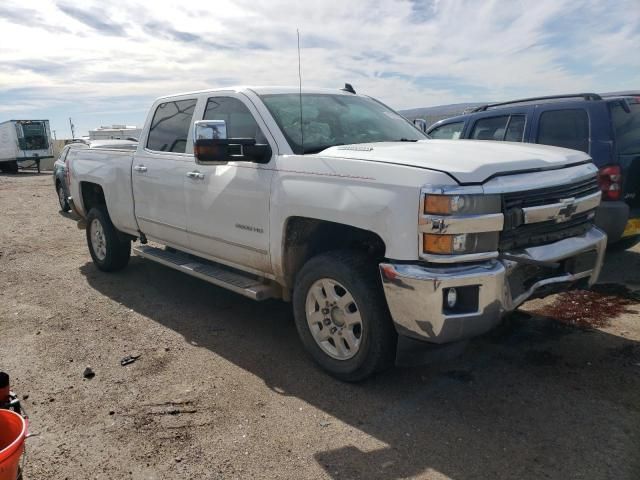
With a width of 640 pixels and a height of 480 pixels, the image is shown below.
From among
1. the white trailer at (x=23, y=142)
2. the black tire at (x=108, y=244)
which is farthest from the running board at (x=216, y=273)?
the white trailer at (x=23, y=142)

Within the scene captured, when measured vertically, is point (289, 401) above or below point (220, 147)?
below

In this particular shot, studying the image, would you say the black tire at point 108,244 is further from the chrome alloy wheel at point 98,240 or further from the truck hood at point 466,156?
the truck hood at point 466,156

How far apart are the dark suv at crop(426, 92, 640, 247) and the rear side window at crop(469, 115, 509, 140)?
128 mm

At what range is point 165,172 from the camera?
492cm

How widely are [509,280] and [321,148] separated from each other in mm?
1599

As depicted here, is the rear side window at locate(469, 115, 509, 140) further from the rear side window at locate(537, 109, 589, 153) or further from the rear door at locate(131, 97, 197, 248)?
the rear door at locate(131, 97, 197, 248)

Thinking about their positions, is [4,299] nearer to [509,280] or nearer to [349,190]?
[349,190]

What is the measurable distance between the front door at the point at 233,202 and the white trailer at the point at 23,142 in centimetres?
2791

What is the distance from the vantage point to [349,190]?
3240mm

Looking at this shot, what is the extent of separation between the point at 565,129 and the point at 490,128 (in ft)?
3.69

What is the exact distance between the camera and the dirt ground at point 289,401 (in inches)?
109

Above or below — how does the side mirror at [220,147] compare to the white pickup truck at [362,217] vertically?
above

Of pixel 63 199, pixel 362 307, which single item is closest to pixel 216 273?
pixel 362 307

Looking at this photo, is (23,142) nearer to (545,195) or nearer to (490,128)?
(490,128)
